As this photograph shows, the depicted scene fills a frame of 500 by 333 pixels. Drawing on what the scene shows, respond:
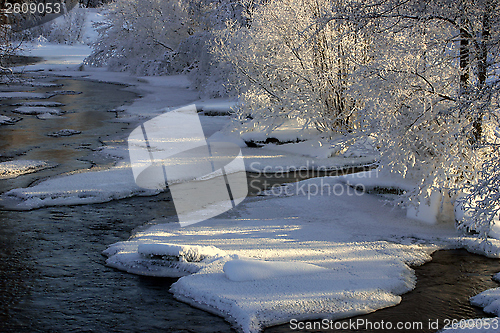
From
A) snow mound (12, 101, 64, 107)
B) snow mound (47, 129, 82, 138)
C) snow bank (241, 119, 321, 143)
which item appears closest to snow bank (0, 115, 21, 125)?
snow mound (47, 129, 82, 138)

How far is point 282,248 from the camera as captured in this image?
22.0 ft

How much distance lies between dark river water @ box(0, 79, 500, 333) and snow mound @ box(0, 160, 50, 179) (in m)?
1.21

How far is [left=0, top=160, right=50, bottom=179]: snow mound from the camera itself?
417 inches

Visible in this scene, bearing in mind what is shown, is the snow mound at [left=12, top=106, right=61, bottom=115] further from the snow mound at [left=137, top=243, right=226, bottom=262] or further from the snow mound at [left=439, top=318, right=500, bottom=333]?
the snow mound at [left=439, top=318, right=500, bottom=333]

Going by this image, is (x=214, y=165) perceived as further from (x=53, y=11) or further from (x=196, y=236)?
(x=53, y=11)

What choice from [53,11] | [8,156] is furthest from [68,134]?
[53,11]

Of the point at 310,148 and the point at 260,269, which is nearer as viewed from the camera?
the point at 260,269

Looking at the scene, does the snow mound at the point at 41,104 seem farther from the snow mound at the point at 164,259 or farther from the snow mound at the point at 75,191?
the snow mound at the point at 164,259

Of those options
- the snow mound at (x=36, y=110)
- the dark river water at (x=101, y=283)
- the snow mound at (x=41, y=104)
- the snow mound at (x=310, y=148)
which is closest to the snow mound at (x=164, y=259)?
the dark river water at (x=101, y=283)

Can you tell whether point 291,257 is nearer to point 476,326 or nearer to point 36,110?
point 476,326

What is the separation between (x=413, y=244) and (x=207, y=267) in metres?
3.07

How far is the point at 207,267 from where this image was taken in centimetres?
612

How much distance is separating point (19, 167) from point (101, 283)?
637 cm

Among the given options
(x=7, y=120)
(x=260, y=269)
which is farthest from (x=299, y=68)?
(x=7, y=120)
